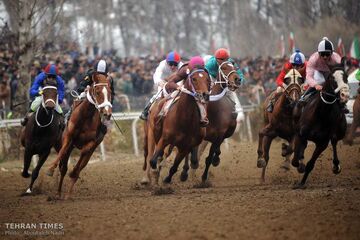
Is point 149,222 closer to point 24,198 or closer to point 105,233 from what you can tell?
point 105,233

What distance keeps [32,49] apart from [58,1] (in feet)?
6.99

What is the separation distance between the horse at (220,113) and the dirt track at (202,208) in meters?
0.62

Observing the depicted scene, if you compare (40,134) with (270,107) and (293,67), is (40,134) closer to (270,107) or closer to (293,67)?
(270,107)

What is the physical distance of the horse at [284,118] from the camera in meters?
13.5

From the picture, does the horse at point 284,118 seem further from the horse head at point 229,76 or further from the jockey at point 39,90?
the jockey at point 39,90

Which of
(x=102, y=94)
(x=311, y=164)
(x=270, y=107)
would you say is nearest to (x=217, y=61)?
(x=270, y=107)

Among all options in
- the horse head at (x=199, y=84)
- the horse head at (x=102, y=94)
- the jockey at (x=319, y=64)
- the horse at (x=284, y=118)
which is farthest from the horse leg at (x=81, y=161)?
the jockey at (x=319, y=64)

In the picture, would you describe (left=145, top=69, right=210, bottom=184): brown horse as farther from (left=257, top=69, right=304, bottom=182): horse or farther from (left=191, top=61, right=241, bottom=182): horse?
(left=257, top=69, right=304, bottom=182): horse

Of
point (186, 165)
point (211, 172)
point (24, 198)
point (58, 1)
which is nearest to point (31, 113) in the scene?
point (24, 198)

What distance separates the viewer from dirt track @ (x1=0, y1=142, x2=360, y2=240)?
794cm

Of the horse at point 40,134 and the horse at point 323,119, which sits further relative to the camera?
the horse at point 40,134

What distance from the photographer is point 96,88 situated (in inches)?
454

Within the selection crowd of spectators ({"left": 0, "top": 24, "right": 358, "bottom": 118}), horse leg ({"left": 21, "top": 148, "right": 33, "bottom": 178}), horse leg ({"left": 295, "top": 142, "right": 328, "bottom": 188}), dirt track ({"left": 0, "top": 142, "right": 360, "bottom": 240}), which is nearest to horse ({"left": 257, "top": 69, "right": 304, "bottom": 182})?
dirt track ({"left": 0, "top": 142, "right": 360, "bottom": 240})

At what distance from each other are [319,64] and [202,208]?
4.05 meters
